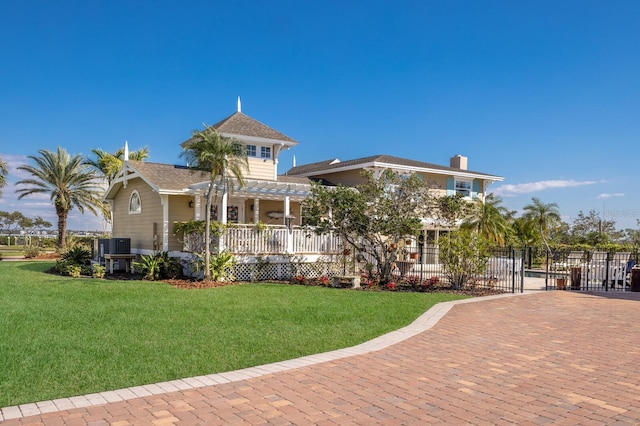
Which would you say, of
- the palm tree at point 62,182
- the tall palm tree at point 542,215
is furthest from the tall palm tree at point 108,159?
the tall palm tree at point 542,215

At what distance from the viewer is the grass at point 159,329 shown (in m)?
6.00

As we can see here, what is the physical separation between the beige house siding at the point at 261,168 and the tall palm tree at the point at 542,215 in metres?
18.7

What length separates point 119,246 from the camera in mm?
21062

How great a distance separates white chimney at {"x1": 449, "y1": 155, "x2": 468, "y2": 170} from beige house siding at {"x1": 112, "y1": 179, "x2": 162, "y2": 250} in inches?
826

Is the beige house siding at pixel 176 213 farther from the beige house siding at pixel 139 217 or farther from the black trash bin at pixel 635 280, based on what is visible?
the black trash bin at pixel 635 280

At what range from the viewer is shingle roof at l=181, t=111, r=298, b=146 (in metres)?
22.7

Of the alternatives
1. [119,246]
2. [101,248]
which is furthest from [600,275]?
[101,248]

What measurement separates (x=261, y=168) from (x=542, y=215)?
19883 mm

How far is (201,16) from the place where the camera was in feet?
56.2

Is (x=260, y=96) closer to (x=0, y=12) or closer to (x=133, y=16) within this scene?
(x=133, y=16)

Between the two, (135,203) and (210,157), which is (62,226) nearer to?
(135,203)

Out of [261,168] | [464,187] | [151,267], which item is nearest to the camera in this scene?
[151,267]

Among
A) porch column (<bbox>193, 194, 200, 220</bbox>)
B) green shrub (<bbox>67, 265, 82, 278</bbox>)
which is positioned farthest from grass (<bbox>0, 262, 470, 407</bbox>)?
porch column (<bbox>193, 194, 200, 220</bbox>)

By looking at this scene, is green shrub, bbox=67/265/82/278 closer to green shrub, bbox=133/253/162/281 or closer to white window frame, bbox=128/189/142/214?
green shrub, bbox=133/253/162/281
